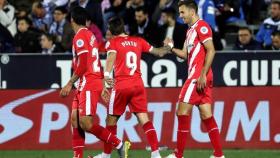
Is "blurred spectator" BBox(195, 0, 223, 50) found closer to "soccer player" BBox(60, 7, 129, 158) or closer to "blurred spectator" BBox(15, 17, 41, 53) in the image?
"blurred spectator" BBox(15, 17, 41, 53)

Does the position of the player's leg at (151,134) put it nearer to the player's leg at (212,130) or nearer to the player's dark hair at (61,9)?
the player's leg at (212,130)

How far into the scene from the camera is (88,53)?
41.0ft

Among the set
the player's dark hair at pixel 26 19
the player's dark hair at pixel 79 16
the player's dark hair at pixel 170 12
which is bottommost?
the player's dark hair at pixel 26 19

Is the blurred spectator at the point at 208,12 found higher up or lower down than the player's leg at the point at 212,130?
higher up

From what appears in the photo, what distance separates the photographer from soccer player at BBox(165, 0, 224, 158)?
12.2 meters

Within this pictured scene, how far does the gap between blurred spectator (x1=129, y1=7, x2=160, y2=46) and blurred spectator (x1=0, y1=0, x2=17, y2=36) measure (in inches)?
88.9

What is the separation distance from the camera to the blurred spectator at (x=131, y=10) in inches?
728

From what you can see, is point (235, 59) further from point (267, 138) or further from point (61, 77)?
point (61, 77)

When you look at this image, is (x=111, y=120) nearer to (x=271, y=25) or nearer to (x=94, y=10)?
(x=271, y=25)

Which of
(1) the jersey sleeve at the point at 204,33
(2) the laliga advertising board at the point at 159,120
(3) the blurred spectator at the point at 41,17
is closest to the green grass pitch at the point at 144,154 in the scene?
(2) the laliga advertising board at the point at 159,120

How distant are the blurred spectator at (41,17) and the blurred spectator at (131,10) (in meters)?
1.61

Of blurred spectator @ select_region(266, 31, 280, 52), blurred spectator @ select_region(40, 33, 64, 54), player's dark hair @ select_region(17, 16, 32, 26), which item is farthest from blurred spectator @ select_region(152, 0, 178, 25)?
blurred spectator @ select_region(266, 31, 280, 52)

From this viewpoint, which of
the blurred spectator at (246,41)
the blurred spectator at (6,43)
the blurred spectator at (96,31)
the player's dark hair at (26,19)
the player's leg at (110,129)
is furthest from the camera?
the player's dark hair at (26,19)

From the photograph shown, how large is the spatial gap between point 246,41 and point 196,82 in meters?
4.48
